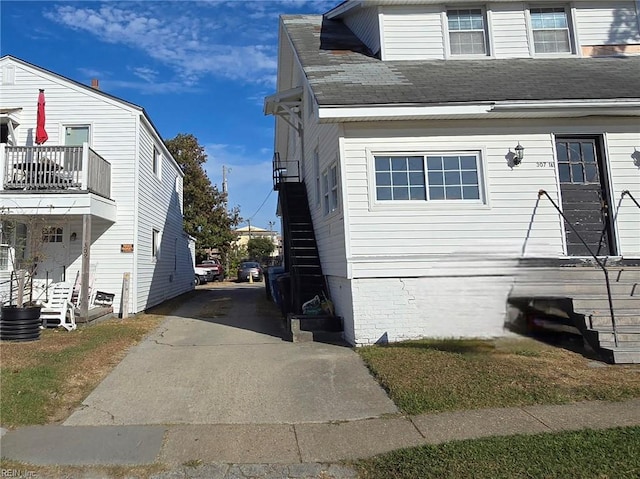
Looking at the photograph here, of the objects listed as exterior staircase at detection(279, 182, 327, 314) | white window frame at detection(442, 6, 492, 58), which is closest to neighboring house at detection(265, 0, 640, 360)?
exterior staircase at detection(279, 182, 327, 314)

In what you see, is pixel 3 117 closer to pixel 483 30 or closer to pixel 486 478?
pixel 483 30

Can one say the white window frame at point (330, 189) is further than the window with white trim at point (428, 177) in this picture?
Yes

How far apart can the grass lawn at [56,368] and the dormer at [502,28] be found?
8376 millimetres

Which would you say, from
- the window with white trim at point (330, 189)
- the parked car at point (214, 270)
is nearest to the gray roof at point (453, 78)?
the window with white trim at point (330, 189)

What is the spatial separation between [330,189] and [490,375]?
16.0 feet

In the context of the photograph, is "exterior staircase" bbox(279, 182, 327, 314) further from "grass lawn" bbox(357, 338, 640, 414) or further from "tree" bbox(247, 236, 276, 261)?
"tree" bbox(247, 236, 276, 261)

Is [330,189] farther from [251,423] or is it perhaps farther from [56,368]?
[56,368]

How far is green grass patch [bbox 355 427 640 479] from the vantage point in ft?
10.9

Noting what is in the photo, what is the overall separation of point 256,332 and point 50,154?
6674 millimetres

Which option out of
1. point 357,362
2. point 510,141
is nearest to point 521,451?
point 357,362

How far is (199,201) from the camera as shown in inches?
Answer: 1270

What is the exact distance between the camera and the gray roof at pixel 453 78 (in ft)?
25.5

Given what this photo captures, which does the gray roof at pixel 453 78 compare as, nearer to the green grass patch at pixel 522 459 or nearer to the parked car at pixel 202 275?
the green grass patch at pixel 522 459

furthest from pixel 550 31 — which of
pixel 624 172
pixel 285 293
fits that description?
pixel 285 293
